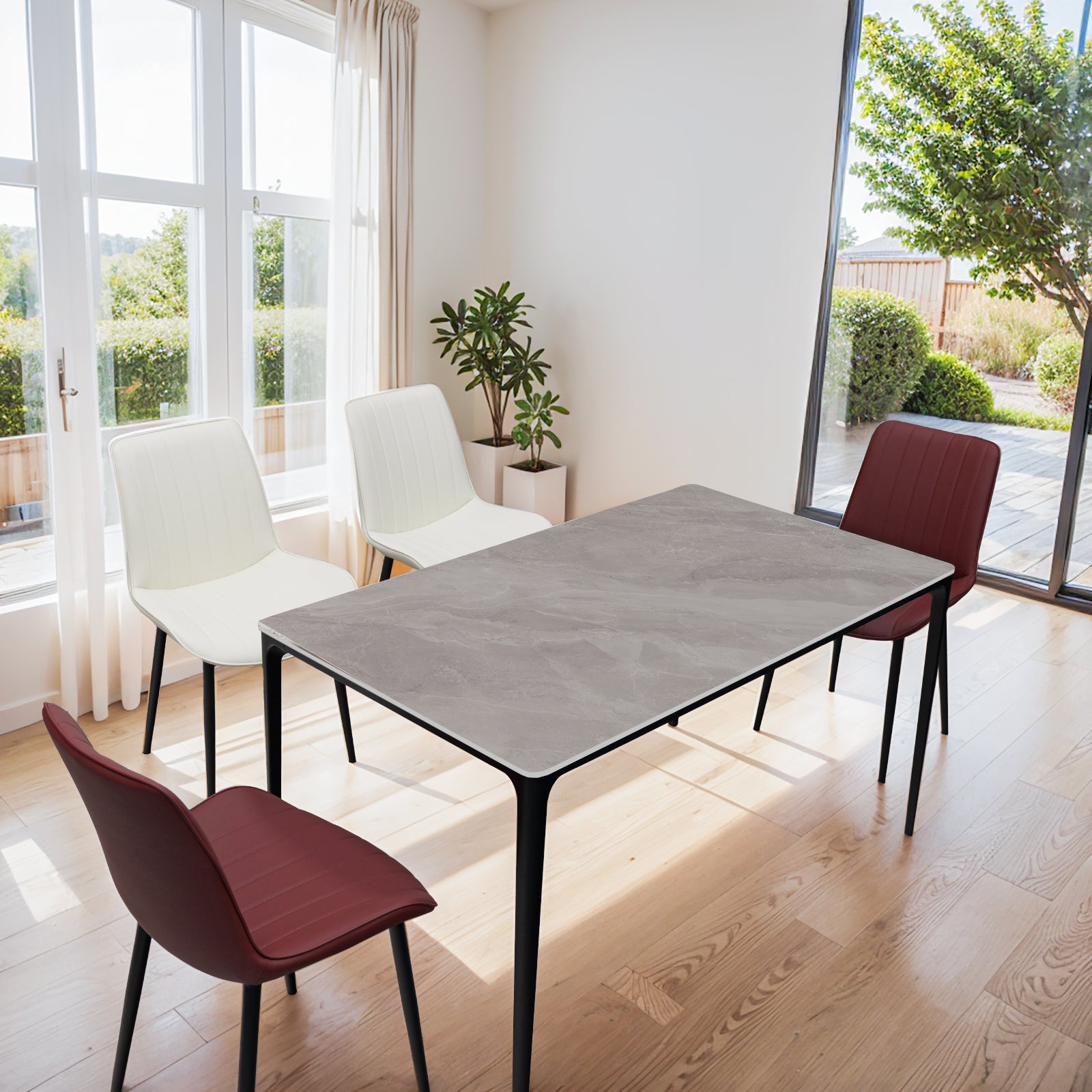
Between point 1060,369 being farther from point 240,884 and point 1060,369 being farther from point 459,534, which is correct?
point 240,884

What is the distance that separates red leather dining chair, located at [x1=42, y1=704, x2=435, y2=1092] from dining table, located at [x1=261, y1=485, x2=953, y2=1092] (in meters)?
0.20

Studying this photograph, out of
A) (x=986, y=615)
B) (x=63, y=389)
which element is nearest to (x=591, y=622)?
(x=63, y=389)

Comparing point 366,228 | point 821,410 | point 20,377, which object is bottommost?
point 821,410

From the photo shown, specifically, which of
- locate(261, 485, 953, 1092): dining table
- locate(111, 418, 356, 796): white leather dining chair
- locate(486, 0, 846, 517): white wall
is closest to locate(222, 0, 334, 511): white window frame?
locate(111, 418, 356, 796): white leather dining chair

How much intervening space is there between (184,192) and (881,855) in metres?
2.93

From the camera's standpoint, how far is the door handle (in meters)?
3.07

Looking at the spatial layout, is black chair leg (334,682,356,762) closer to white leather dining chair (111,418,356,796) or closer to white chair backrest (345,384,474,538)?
white leather dining chair (111,418,356,796)

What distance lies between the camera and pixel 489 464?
15.5ft

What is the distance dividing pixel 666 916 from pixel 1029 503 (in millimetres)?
2704

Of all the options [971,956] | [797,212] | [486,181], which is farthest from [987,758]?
[486,181]

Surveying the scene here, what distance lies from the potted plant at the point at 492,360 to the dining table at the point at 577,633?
197 cm

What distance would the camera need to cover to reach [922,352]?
4293mm

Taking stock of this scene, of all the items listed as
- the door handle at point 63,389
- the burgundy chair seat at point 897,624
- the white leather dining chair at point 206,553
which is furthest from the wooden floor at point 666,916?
the door handle at point 63,389

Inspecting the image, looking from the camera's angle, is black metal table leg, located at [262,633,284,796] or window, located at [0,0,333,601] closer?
black metal table leg, located at [262,633,284,796]
